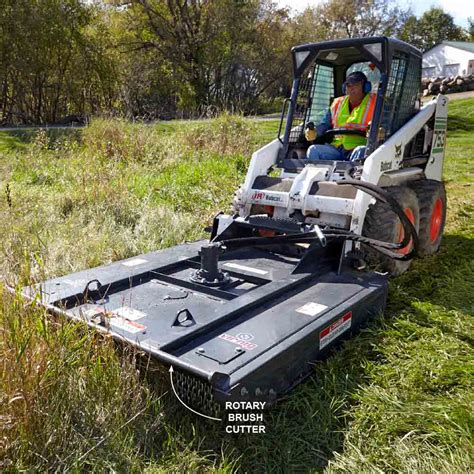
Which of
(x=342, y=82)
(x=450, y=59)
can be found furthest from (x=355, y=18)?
(x=342, y=82)

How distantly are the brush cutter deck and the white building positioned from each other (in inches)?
1384

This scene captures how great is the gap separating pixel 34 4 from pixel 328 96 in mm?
14392

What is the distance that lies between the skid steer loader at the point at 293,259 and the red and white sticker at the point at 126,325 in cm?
1

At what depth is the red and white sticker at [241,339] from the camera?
264 cm

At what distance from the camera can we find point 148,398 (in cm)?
262

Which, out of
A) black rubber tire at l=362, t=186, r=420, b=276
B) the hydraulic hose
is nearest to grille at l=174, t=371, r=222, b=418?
the hydraulic hose

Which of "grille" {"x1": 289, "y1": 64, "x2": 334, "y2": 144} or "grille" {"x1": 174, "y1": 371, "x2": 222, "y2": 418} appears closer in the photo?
"grille" {"x1": 174, "y1": 371, "x2": 222, "y2": 418}

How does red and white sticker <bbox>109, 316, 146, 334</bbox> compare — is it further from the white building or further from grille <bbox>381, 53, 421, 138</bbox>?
the white building

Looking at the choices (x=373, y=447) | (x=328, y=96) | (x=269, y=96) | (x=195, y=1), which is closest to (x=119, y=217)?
(x=328, y=96)

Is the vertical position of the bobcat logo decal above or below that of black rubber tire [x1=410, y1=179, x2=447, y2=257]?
above

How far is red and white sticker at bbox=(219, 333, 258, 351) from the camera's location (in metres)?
2.64

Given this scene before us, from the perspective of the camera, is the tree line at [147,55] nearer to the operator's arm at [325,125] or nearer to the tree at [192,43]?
the tree at [192,43]

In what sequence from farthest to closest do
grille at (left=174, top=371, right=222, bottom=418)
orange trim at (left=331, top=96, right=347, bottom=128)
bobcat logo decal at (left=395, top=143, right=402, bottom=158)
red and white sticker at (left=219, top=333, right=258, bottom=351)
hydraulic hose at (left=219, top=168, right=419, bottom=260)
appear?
orange trim at (left=331, top=96, right=347, bottom=128)
bobcat logo decal at (left=395, top=143, right=402, bottom=158)
hydraulic hose at (left=219, top=168, right=419, bottom=260)
red and white sticker at (left=219, top=333, right=258, bottom=351)
grille at (left=174, top=371, right=222, bottom=418)

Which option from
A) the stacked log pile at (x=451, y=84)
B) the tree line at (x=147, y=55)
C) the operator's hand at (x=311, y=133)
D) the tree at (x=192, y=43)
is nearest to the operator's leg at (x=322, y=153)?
the operator's hand at (x=311, y=133)
